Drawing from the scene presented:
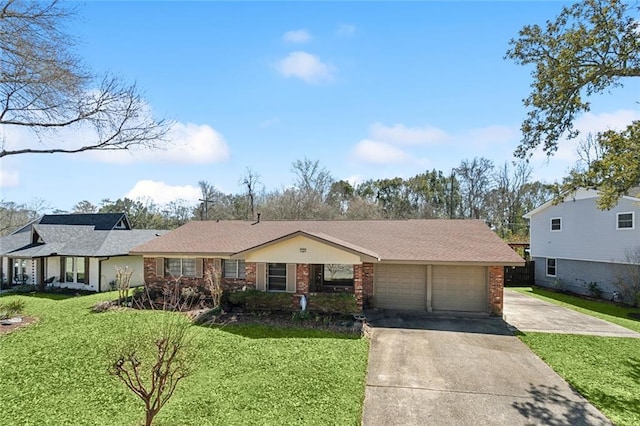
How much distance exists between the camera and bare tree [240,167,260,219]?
40875mm

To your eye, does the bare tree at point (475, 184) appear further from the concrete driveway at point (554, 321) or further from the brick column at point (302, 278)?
the brick column at point (302, 278)

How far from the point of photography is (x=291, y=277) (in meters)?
13.8

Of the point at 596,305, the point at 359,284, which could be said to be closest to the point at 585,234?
the point at 596,305

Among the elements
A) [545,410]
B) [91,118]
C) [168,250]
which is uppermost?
[91,118]

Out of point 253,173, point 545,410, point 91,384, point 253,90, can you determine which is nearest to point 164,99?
point 253,90

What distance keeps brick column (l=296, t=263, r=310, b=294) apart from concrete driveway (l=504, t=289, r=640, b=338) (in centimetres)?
756

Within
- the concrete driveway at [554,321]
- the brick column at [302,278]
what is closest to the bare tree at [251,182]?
the brick column at [302,278]

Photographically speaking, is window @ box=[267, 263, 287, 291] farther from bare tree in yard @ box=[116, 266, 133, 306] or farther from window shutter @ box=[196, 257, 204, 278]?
bare tree in yard @ box=[116, 266, 133, 306]

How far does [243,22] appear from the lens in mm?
10617

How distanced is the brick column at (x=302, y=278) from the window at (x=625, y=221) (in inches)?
633

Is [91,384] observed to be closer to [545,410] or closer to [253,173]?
[545,410]

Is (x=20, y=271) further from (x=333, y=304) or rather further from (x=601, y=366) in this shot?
(x=601, y=366)

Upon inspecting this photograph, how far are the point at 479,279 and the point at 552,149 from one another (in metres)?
5.57

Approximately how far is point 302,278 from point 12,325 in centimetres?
1036
